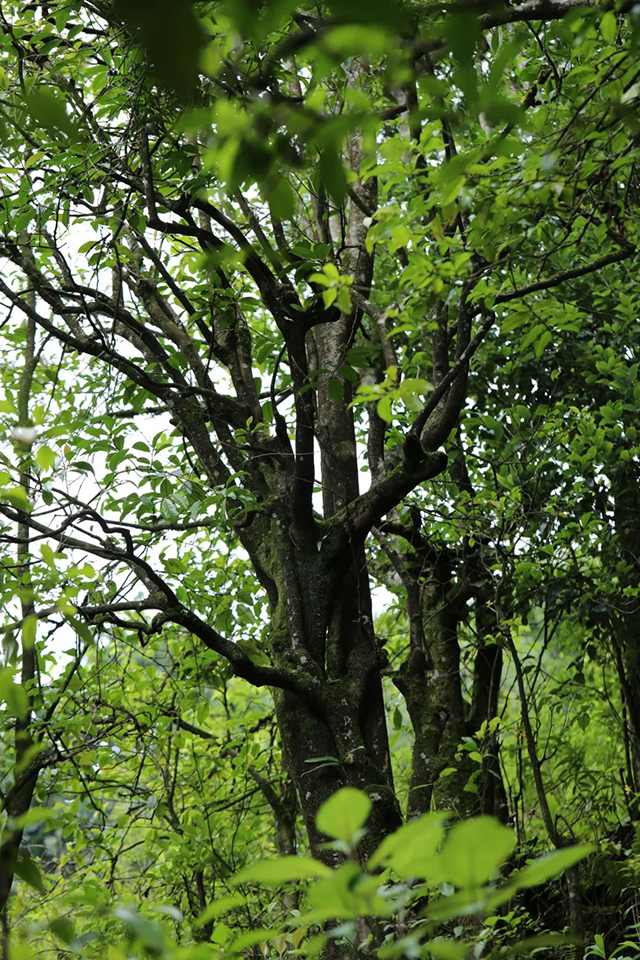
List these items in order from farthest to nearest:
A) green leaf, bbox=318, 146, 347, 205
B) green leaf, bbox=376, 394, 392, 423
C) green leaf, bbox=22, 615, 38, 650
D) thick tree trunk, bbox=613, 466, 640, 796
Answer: thick tree trunk, bbox=613, 466, 640, 796
green leaf, bbox=376, 394, 392, 423
green leaf, bbox=22, 615, 38, 650
green leaf, bbox=318, 146, 347, 205

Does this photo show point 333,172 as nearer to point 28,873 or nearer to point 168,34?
point 168,34

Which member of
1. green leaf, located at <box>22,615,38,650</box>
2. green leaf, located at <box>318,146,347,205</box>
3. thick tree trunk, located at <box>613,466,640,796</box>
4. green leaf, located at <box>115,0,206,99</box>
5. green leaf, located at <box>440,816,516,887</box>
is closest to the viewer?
green leaf, located at <box>115,0,206,99</box>

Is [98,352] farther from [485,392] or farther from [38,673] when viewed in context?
[485,392]

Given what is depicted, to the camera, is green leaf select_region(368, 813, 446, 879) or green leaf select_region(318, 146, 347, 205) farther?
green leaf select_region(318, 146, 347, 205)

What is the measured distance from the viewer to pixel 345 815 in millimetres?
833

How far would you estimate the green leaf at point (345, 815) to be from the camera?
0.82 metres

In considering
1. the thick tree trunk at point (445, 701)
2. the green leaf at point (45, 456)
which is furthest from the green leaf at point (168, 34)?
the thick tree trunk at point (445, 701)

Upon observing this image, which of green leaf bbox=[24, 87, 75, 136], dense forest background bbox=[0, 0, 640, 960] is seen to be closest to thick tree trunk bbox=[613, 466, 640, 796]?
dense forest background bbox=[0, 0, 640, 960]

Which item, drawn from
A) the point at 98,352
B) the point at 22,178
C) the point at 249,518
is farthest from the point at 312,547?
the point at 22,178

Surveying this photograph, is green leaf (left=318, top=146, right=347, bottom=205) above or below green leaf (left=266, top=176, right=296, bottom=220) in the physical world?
below

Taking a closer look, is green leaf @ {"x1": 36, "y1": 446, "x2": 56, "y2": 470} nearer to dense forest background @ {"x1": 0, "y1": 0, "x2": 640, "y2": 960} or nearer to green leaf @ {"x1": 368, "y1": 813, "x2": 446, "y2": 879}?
dense forest background @ {"x1": 0, "y1": 0, "x2": 640, "y2": 960}

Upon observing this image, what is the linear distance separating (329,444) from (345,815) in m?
3.93

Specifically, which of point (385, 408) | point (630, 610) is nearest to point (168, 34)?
point (385, 408)

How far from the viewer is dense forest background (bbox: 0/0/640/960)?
3.72 ft
